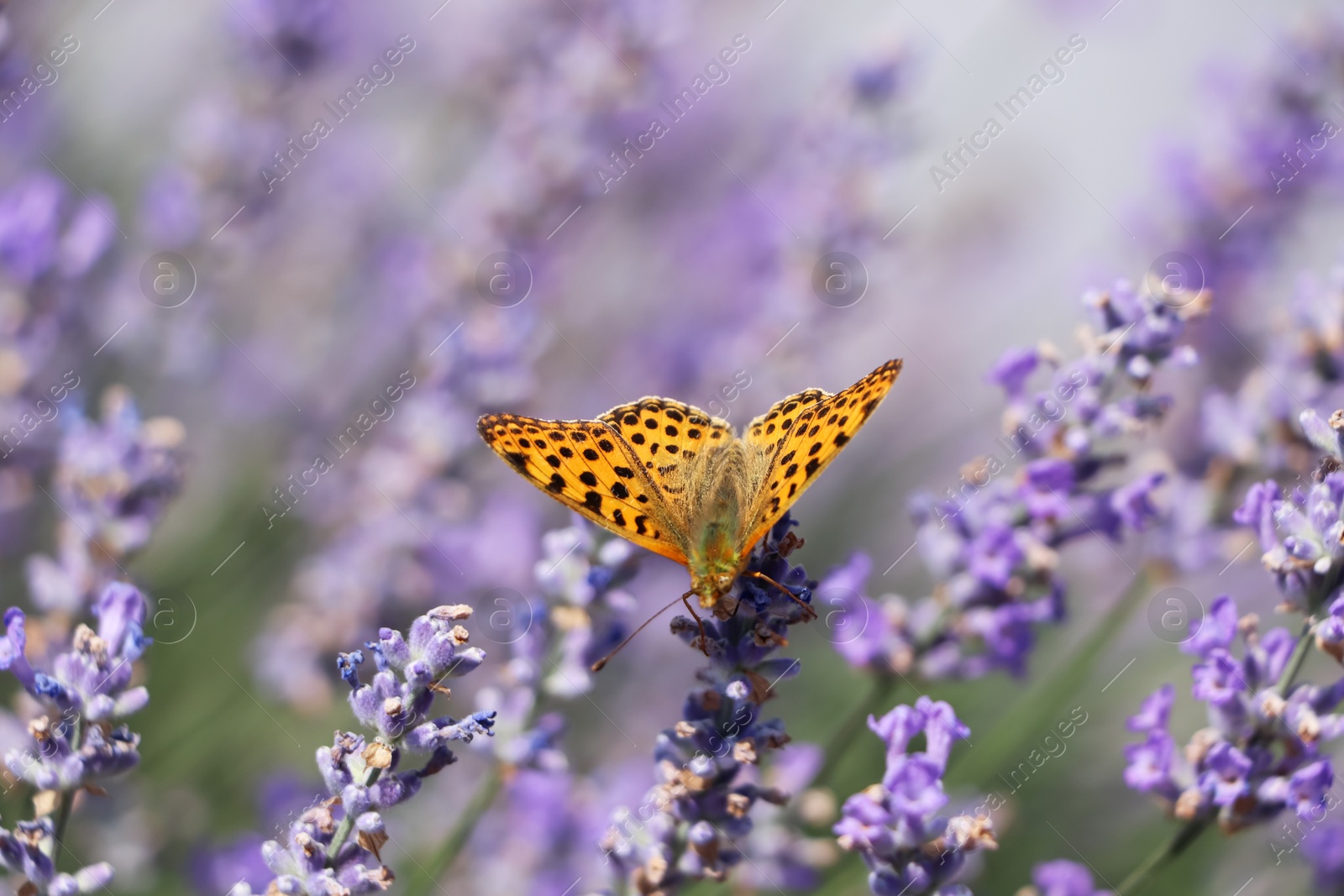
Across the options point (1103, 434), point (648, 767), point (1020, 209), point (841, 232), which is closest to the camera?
point (1103, 434)

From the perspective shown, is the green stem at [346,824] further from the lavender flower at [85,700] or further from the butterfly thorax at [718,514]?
the butterfly thorax at [718,514]

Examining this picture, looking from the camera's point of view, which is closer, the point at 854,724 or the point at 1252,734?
the point at 1252,734

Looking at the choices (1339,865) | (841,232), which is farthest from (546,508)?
(1339,865)

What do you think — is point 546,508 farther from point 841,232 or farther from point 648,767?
point 841,232

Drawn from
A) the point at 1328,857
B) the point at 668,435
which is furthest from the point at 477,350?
the point at 1328,857

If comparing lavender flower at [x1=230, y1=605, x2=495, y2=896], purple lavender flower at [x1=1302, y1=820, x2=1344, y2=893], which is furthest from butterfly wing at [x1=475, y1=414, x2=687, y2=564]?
purple lavender flower at [x1=1302, y1=820, x2=1344, y2=893]

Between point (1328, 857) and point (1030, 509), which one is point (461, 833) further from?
point (1328, 857)
